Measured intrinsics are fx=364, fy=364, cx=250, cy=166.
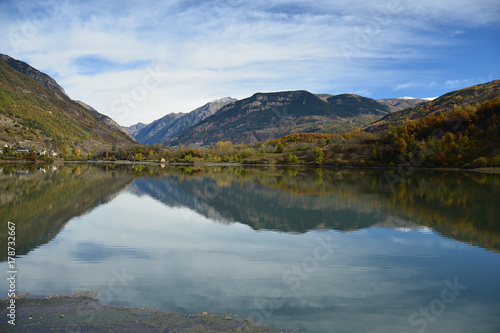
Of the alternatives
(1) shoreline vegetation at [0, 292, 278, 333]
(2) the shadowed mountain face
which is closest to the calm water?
(2) the shadowed mountain face

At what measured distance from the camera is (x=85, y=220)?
66.8 ft

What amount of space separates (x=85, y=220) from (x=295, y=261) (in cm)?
1328

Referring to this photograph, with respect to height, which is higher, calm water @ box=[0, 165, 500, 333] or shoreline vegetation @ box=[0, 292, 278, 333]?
shoreline vegetation @ box=[0, 292, 278, 333]

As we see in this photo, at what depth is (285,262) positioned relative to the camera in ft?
41.0

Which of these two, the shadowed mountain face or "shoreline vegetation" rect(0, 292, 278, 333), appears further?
the shadowed mountain face

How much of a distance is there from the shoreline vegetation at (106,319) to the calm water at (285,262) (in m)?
0.41

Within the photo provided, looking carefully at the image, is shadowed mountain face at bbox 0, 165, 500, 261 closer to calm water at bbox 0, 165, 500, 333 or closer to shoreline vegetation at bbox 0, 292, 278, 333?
calm water at bbox 0, 165, 500, 333

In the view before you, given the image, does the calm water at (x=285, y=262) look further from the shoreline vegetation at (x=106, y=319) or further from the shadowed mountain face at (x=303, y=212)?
the shoreline vegetation at (x=106, y=319)

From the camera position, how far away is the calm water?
8320 mm

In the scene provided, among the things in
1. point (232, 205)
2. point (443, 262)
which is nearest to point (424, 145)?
point (232, 205)

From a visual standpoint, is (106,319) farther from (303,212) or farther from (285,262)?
(303,212)

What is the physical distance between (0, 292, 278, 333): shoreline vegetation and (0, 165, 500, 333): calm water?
41cm

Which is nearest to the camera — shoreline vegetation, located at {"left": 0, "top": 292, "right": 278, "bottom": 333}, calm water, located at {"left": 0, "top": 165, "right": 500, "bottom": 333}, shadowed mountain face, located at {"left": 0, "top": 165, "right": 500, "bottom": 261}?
shoreline vegetation, located at {"left": 0, "top": 292, "right": 278, "bottom": 333}

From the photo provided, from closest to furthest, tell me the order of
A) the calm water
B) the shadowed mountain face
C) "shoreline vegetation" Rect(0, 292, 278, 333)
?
"shoreline vegetation" Rect(0, 292, 278, 333) → the calm water → the shadowed mountain face
